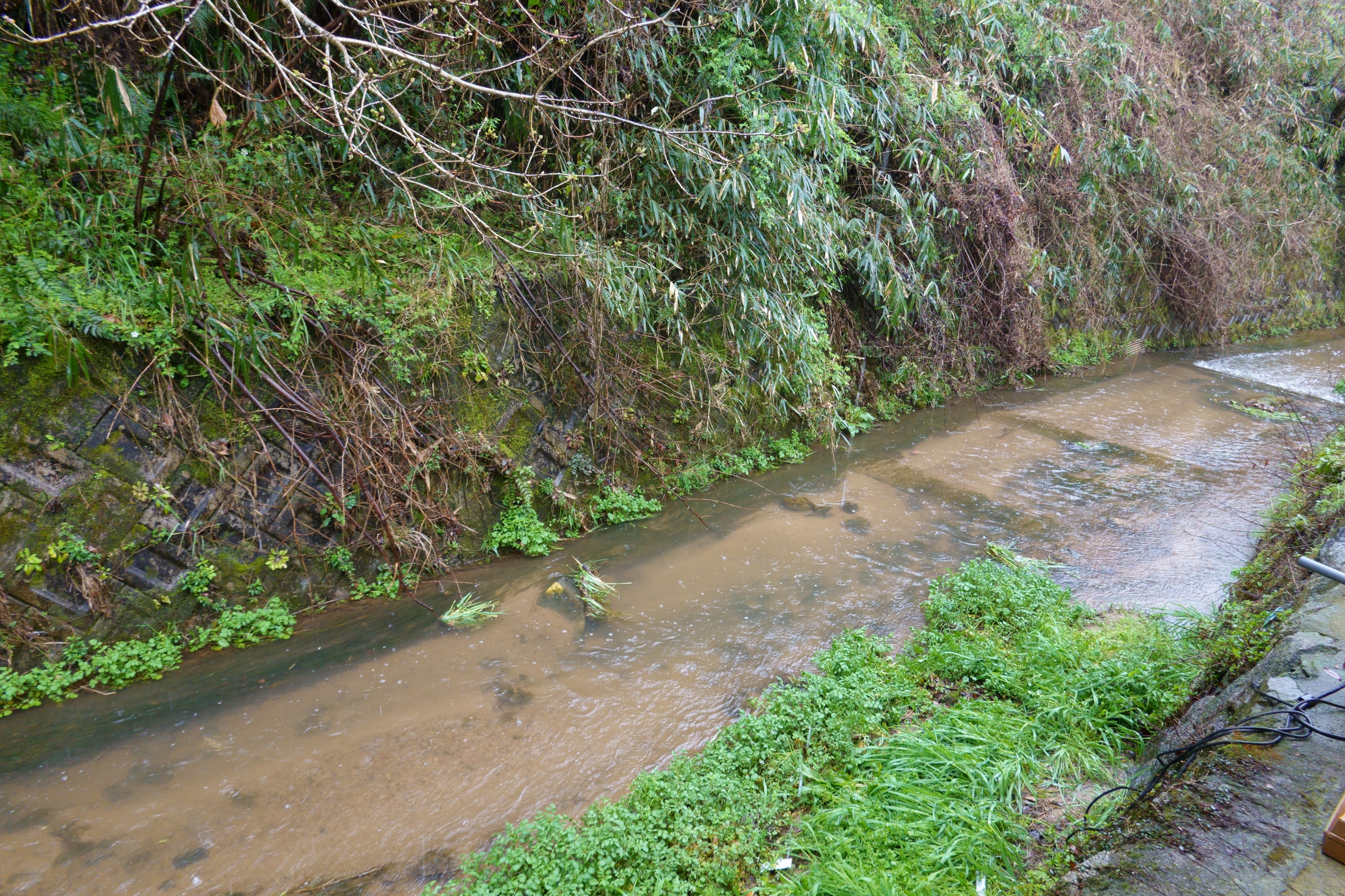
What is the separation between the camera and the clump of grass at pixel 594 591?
163 inches

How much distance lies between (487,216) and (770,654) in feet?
11.3

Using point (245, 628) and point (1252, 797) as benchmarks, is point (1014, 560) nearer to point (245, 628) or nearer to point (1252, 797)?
point (1252, 797)

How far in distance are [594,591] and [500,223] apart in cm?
267

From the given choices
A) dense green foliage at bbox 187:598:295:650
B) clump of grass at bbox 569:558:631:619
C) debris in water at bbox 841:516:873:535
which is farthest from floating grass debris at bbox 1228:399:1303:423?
dense green foliage at bbox 187:598:295:650

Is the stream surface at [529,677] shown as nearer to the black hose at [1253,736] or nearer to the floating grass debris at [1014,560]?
the floating grass debris at [1014,560]

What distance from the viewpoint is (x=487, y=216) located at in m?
4.86

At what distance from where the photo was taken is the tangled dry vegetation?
3676 millimetres

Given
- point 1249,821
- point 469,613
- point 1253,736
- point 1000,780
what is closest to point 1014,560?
point 1000,780

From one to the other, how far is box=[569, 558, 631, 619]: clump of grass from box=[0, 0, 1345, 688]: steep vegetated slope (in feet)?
1.55

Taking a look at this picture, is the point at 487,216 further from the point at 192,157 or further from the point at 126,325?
the point at 126,325

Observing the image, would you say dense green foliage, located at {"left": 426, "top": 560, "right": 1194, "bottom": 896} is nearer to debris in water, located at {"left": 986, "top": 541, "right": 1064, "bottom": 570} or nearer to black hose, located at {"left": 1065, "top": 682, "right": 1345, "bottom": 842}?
black hose, located at {"left": 1065, "top": 682, "right": 1345, "bottom": 842}

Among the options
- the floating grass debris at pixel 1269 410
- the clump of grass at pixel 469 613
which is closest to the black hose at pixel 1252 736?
the clump of grass at pixel 469 613

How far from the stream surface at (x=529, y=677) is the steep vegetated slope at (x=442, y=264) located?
0.46 metres

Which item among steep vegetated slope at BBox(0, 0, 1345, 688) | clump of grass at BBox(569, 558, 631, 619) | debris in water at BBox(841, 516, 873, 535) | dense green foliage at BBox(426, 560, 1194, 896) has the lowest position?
dense green foliage at BBox(426, 560, 1194, 896)
